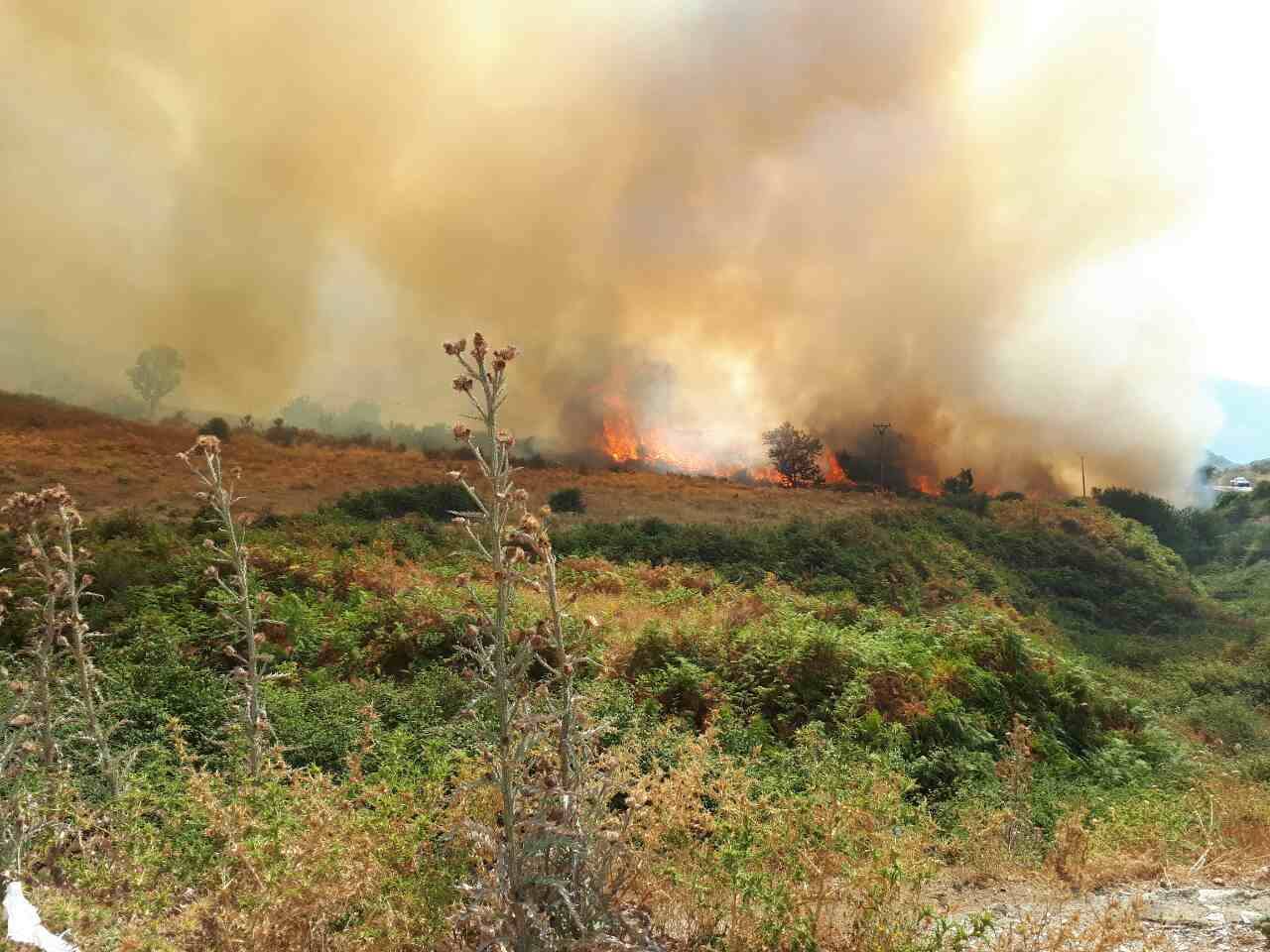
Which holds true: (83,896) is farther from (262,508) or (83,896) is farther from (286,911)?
(262,508)

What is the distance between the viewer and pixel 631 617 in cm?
1170

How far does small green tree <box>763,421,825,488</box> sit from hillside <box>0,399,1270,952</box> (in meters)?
21.8

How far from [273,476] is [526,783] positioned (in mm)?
23841

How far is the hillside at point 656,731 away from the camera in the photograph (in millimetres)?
3225

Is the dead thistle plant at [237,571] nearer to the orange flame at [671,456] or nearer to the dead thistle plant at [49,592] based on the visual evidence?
the dead thistle plant at [49,592]

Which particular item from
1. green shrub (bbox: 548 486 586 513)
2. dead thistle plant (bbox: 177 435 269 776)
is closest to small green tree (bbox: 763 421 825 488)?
green shrub (bbox: 548 486 586 513)

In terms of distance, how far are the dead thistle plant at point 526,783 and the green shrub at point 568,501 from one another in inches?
939

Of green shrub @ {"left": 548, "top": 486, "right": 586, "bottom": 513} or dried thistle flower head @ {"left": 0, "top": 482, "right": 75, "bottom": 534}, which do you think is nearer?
dried thistle flower head @ {"left": 0, "top": 482, "right": 75, "bottom": 534}

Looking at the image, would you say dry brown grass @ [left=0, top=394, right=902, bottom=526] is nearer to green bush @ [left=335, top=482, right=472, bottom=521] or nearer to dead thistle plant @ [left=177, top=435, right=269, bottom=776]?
green bush @ [left=335, top=482, right=472, bottom=521]

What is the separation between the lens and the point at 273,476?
79.0 ft

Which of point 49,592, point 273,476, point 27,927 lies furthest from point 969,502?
point 27,927

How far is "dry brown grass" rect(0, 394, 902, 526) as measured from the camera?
738 inches

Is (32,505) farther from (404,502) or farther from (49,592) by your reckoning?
(404,502)

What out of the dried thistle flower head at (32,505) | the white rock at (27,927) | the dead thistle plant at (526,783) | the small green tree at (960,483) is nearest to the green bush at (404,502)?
the dried thistle flower head at (32,505)
